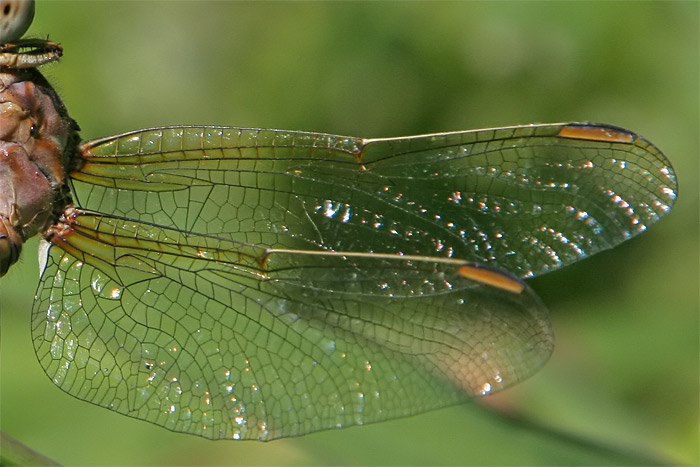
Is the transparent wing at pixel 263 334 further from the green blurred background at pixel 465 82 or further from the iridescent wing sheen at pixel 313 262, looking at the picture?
the green blurred background at pixel 465 82

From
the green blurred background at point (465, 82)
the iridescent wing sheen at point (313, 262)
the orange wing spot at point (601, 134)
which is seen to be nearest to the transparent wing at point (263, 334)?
the iridescent wing sheen at point (313, 262)

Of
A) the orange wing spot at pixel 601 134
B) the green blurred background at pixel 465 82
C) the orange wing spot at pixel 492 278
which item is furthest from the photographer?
the green blurred background at pixel 465 82

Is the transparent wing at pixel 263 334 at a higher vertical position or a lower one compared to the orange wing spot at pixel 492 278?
lower

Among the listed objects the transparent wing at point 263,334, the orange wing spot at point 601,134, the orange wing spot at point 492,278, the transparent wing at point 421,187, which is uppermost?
the orange wing spot at point 601,134

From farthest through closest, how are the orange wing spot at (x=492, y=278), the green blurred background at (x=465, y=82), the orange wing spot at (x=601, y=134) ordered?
the green blurred background at (x=465, y=82), the orange wing spot at (x=601, y=134), the orange wing spot at (x=492, y=278)

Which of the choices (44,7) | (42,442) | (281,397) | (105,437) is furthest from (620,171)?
(44,7)

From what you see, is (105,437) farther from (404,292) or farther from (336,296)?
(404,292)
